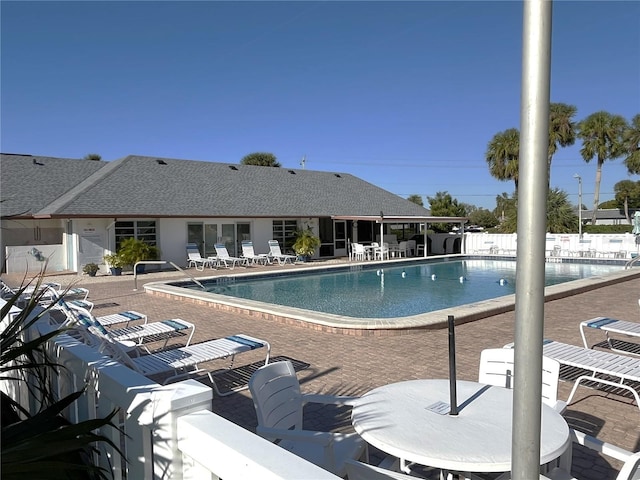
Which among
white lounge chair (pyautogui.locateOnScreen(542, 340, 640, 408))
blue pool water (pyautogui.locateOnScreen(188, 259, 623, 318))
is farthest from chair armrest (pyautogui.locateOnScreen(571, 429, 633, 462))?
blue pool water (pyautogui.locateOnScreen(188, 259, 623, 318))

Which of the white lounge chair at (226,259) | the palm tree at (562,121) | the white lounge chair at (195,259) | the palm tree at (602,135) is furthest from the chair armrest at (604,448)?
the palm tree at (602,135)

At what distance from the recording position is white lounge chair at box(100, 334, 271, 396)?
5340mm

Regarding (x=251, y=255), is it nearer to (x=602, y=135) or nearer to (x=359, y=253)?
(x=359, y=253)

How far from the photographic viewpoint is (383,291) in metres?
16.1

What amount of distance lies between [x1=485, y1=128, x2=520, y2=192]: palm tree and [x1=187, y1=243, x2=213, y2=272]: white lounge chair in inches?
1030

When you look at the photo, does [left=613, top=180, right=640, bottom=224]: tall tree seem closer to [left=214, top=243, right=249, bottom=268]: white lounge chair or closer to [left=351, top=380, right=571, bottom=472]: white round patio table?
[left=214, top=243, right=249, bottom=268]: white lounge chair

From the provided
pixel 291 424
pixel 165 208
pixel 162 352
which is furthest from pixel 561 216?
pixel 291 424

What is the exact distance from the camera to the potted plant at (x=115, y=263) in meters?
19.6

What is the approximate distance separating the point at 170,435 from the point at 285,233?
25.6m

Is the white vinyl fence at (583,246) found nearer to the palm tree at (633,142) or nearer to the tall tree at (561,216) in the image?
the tall tree at (561,216)

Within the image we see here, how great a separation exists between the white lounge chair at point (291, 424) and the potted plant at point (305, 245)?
2170cm

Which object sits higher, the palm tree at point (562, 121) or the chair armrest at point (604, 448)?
the palm tree at point (562, 121)

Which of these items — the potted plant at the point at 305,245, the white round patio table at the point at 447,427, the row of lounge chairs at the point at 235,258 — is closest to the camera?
the white round patio table at the point at 447,427

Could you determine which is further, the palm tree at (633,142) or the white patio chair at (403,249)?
the palm tree at (633,142)
